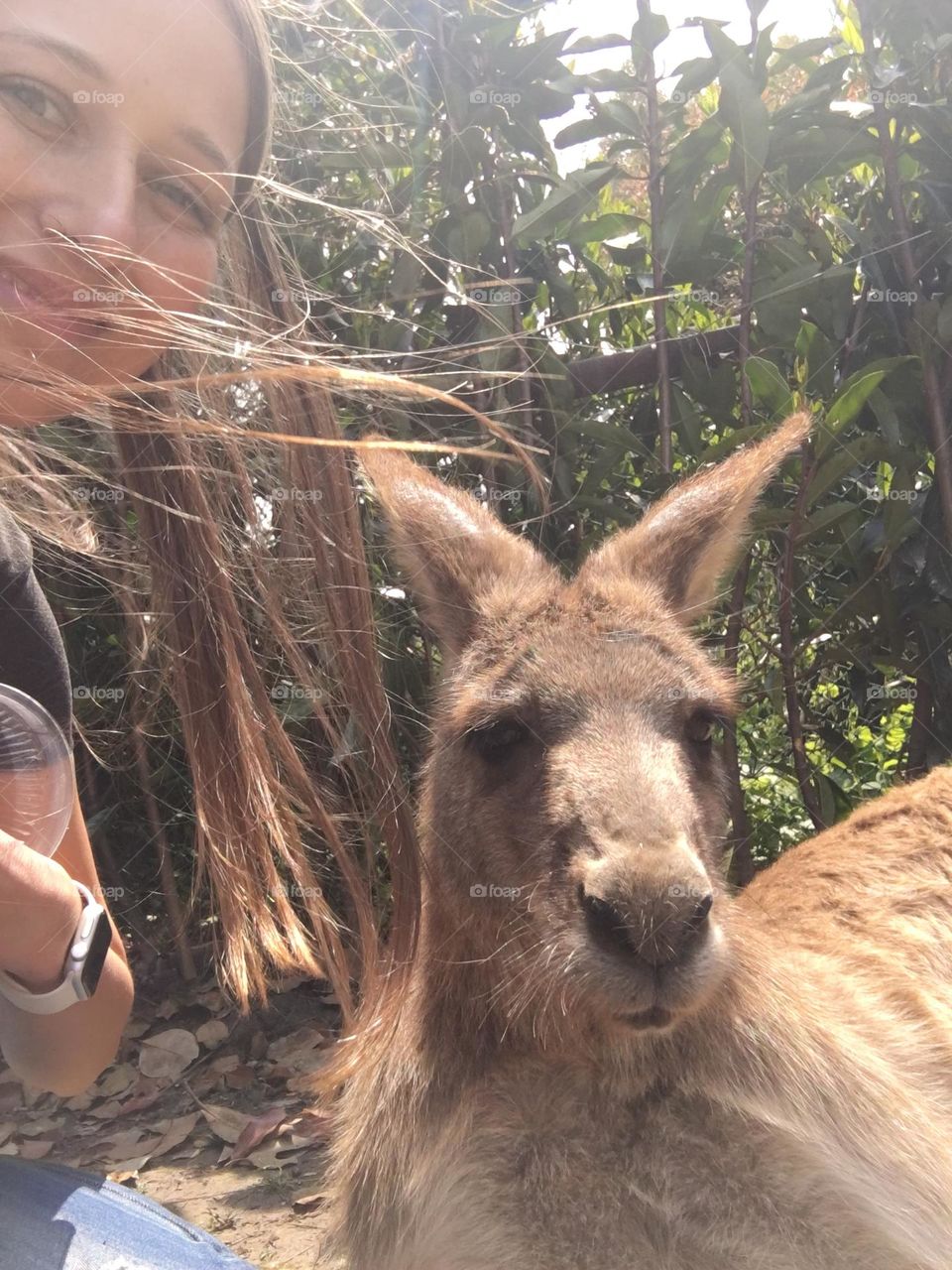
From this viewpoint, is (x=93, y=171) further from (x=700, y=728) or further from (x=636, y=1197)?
(x=636, y=1197)

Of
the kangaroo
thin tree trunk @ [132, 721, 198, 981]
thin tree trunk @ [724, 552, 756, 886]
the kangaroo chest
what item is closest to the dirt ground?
thin tree trunk @ [132, 721, 198, 981]

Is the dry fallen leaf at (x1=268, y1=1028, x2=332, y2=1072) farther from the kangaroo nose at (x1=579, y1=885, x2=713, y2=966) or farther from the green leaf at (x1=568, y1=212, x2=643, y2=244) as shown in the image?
the green leaf at (x1=568, y1=212, x2=643, y2=244)

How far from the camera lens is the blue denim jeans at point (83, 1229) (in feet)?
6.20

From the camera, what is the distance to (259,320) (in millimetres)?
1952

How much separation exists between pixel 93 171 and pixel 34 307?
0.79 ft

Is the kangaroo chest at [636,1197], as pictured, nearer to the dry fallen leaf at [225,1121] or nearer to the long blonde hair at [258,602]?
the long blonde hair at [258,602]

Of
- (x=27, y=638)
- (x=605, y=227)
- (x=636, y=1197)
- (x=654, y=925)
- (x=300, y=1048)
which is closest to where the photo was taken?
(x=654, y=925)

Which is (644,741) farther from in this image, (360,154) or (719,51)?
(719,51)

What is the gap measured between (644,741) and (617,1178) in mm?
761

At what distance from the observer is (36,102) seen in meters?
1.56

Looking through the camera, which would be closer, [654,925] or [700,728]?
[654,925]

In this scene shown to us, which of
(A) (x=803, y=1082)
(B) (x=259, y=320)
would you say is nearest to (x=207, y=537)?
(B) (x=259, y=320)

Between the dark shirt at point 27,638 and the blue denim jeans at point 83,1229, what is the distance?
33.8 inches

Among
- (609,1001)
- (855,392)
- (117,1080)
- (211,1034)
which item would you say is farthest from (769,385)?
(117,1080)
